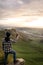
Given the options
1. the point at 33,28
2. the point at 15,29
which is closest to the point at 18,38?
the point at 15,29

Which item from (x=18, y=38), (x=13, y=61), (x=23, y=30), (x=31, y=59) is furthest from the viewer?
(x=23, y=30)

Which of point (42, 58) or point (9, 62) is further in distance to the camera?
point (42, 58)

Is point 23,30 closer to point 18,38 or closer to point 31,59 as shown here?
point 18,38

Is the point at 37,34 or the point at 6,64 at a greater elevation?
the point at 37,34

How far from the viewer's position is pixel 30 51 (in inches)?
356

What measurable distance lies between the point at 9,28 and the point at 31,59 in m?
2.06

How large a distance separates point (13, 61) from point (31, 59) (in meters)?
1.85

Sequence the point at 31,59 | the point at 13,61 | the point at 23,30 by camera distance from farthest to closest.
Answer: the point at 23,30, the point at 31,59, the point at 13,61

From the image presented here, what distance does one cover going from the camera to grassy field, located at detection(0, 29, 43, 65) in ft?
27.3

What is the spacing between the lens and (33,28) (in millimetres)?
10070

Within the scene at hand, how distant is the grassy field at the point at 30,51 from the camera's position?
8.34 metres

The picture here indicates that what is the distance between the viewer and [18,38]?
30.7ft

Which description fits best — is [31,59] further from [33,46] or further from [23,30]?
[23,30]

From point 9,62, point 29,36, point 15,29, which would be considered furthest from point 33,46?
point 9,62
